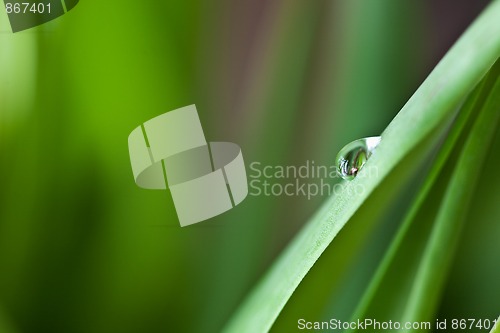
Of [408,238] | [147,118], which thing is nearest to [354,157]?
[408,238]

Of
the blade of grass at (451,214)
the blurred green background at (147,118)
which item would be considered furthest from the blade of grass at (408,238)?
the blurred green background at (147,118)

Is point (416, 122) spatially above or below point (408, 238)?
above

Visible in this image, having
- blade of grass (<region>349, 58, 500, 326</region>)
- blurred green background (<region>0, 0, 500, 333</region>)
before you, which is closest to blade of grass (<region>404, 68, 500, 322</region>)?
blade of grass (<region>349, 58, 500, 326</region>)

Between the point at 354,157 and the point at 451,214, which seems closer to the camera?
the point at 451,214

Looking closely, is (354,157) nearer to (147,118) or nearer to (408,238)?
(408,238)

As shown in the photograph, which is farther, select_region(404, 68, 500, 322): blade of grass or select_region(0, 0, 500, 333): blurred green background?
select_region(0, 0, 500, 333): blurred green background

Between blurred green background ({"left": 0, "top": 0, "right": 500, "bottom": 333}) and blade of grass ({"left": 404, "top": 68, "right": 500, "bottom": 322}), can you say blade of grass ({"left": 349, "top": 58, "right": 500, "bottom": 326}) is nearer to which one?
blade of grass ({"left": 404, "top": 68, "right": 500, "bottom": 322})

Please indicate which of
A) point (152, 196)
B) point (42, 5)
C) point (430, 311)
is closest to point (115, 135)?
point (152, 196)
